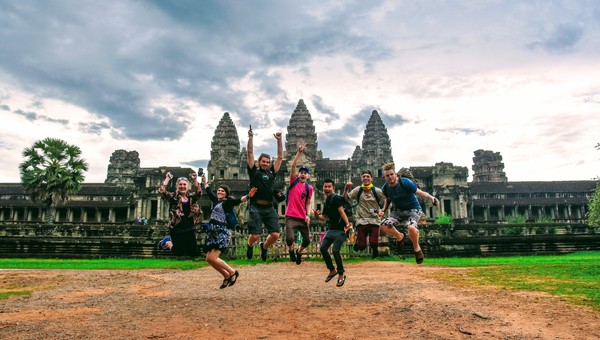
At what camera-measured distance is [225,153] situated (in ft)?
234

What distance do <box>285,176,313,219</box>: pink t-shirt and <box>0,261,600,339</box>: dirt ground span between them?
186 cm

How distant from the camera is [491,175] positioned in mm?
81438

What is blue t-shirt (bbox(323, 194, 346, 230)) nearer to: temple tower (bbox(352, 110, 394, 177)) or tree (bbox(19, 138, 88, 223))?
tree (bbox(19, 138, 88, 223))

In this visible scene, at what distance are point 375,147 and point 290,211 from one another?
70.3m

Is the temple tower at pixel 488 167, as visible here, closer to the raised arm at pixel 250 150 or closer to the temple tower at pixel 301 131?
the temple tower at pixel 301 131

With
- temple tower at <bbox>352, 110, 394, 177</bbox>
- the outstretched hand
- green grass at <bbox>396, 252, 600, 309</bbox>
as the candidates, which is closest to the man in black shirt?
the outstretched hand

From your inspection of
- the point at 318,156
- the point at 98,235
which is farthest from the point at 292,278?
the point at 318,156

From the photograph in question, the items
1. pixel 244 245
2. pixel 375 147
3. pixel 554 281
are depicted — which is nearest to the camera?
pixel 554 281

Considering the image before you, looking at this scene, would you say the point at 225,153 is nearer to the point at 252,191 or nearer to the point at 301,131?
the point at 301,131

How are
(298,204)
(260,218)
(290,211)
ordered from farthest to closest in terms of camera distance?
(290,211) < (298,204) < (260,218)

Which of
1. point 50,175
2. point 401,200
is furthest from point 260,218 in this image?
point 50,175

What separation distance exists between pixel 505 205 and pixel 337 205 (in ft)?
203

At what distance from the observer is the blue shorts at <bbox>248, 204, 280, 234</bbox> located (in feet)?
27.3

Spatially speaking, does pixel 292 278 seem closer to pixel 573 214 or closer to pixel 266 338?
pixel 266 338
